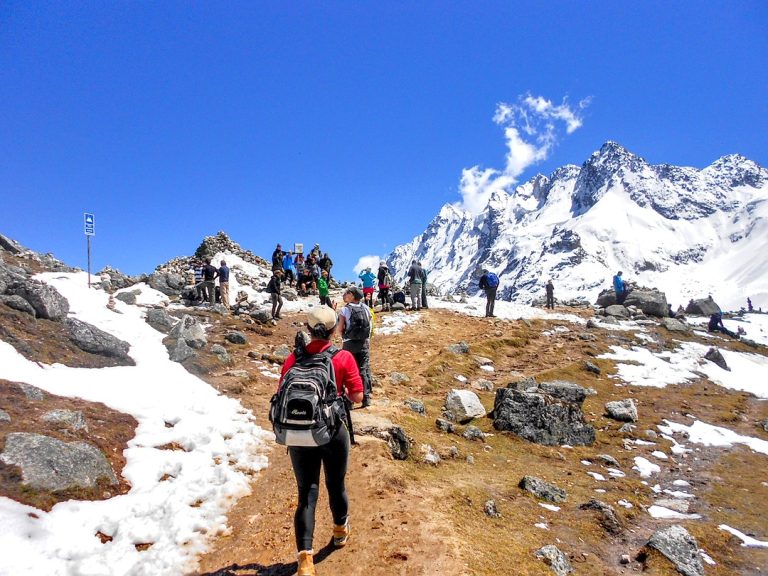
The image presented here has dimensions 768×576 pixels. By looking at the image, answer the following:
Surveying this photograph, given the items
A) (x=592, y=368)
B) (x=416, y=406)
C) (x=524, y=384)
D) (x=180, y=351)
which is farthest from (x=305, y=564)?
(x=592, y=368)

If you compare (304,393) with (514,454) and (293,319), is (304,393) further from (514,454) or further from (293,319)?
(293,319)

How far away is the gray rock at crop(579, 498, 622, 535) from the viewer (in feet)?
23.1

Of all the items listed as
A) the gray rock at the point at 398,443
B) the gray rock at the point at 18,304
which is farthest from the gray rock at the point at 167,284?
the gray rock at the point at 398,443

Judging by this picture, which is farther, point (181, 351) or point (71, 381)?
point (181, 351)

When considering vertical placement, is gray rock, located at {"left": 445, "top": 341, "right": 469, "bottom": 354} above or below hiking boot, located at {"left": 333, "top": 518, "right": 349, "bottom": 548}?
above

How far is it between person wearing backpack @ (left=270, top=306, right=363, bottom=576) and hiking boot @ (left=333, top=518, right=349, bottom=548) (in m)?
0.63

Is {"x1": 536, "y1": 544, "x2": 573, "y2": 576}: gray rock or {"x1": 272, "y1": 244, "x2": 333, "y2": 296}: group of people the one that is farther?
{"x1": 272, "y1": 244, "x2": 333, "y2": 296}: group of people

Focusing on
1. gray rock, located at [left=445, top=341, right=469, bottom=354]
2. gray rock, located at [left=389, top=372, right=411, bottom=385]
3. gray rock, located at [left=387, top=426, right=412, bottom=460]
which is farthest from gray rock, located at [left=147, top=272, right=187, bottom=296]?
gray rock, located at [left=387, top=426, right=412, bottom=460]

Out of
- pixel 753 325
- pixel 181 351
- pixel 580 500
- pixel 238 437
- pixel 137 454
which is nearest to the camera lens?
pixel 137 454

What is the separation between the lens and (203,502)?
21.5 feet

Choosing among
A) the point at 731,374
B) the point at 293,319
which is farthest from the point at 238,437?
the point at 731,374

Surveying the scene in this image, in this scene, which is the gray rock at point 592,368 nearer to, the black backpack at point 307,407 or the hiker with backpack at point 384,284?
the hiker with backpack at point 384,284

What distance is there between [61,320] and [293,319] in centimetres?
1103

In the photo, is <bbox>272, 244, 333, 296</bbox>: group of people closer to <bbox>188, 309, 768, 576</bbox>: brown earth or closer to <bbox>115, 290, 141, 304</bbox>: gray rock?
<bbox>115, 290, 141, 304</bbox>: gray rock
